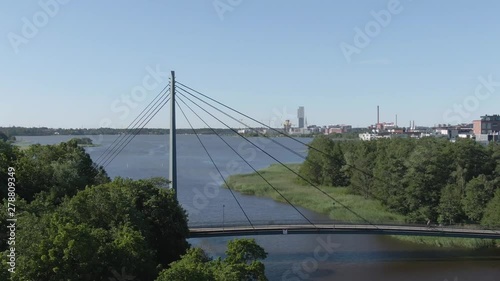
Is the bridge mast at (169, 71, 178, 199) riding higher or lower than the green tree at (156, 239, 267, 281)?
higher

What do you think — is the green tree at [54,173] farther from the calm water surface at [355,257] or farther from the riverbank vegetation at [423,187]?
the riverbank vegetation at [423,187]

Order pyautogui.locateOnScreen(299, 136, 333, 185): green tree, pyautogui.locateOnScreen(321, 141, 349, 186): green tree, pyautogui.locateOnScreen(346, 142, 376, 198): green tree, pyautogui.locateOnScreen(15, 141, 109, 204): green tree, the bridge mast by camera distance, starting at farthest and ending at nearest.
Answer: pyautogui.locateOnScreen(299, 136, 333, 185): green tree, pyautogui.locateOnScreen(321, 141, 349, 186): green tree, pyautogui.locateOnScreen(346, 142, 376, 198): green tree, the bridge mast, pyautogui.locateOnScreen(15, 141, 109, 204): green tree

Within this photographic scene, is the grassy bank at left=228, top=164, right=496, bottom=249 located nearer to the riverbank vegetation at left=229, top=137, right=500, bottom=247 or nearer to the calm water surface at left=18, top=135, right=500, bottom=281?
the riverbank vegetation at left=229, top=137, right=500, bottom=247

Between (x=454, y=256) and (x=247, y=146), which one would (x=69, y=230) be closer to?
(x=454, y=256)

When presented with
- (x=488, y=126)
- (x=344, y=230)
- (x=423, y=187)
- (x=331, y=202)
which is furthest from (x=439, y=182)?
(x=488, y=126)

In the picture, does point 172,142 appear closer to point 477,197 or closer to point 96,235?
point 96,235

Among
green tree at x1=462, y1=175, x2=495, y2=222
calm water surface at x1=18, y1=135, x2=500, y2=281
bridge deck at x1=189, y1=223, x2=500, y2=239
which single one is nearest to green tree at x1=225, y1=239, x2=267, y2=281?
calm water surface at x1=18, y1=135, x2=500, y2=281

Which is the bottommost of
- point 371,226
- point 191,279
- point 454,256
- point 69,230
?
point 454,256

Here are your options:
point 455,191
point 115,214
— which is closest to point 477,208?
point 455,191
